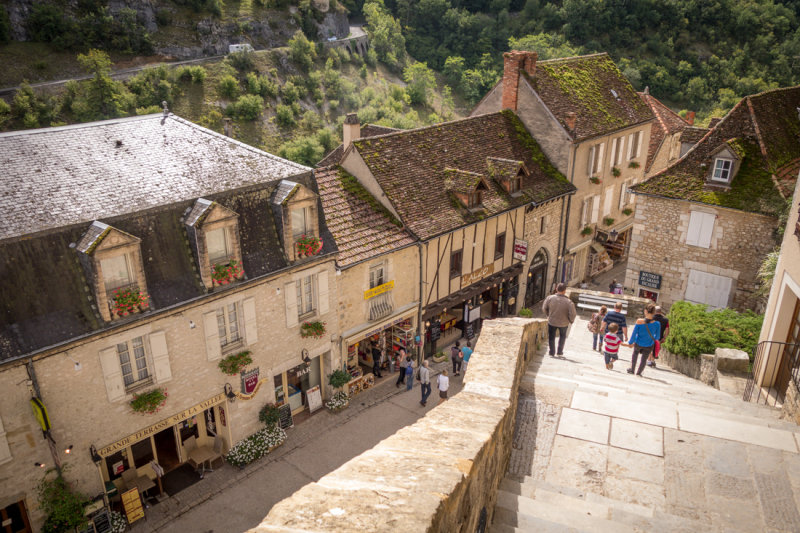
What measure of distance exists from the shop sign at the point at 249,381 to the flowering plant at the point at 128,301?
3.63m

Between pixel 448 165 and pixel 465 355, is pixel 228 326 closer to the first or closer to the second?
pixel 465 355

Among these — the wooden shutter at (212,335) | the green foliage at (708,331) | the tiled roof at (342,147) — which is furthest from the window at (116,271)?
the tiled roof at (342,147)

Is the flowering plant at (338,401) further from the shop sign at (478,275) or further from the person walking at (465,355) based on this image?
the shop sign at (478,275)

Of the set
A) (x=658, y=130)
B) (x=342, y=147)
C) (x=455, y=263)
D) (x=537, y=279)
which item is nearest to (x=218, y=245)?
(x=455, y=263)

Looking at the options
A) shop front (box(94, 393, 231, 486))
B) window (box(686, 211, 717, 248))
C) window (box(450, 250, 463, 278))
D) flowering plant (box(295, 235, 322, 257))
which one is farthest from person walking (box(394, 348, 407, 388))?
window (box(686, 211, 717, 248))

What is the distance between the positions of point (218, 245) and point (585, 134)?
17.1 metres

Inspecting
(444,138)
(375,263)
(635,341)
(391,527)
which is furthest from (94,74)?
(391,527)

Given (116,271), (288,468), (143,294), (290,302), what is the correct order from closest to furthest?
(116,271) < (143,294) < (288,468) < (290,302)

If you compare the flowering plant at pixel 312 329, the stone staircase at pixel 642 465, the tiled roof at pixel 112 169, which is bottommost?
the flowering plant at pixel 312 329

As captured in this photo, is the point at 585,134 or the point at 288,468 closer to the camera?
the point at 288,468

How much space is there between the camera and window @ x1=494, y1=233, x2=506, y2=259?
2220 centimetres

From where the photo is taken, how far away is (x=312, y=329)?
16.6 metres

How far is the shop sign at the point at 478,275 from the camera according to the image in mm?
21109

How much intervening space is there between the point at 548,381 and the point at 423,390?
29.5 feet
